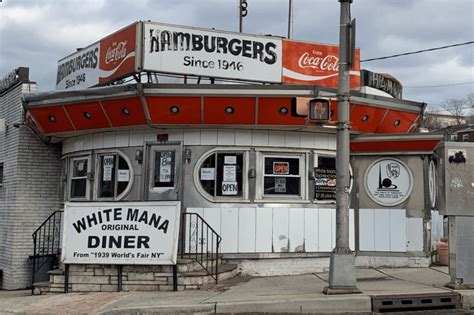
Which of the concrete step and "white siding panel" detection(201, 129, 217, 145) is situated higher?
"white siding panel" detection(201, 129, 217, 145)

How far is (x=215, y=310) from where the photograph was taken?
794 cm

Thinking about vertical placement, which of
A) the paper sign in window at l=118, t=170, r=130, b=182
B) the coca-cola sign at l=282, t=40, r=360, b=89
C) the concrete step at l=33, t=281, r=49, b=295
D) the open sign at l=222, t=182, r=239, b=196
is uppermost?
the coca-cola sign at l=282, t=40, r=360, b=89

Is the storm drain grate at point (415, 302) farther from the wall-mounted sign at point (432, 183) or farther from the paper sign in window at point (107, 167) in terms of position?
the paper sign in window at point (107, 167)

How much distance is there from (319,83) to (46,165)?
6.71 meters

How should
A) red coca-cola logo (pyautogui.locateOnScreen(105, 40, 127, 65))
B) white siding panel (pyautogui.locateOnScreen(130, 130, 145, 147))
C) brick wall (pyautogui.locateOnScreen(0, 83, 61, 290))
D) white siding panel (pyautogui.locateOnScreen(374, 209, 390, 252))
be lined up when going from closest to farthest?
1. red coca-cola logo (pyautogui.locateOnScreen(105, 40, 127, 65))
2. white siding panel (pyautogui.locateOnScreen(130, 130, 145, 147))
3. white siding panel (pyautogui.locateOnScreen(374, 209, 390, 252))
4. brick wall (pyautogui.locateOnScreen(0, 83, 61, 290))

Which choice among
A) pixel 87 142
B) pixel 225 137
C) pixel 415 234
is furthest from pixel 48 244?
pixel 415 234

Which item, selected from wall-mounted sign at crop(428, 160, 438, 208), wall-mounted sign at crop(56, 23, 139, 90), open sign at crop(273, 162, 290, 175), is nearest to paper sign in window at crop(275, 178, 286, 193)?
open sign at crop(273, 162, 290, 175)

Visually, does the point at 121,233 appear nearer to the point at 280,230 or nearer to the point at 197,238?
the point at 197,238

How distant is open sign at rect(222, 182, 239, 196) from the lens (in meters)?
10.9

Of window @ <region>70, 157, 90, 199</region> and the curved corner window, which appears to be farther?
window @ <region>70, 157, 90, 199</region>

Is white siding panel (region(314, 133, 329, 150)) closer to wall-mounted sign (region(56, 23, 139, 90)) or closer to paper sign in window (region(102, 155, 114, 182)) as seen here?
wall-mounted sign (region(56, 23, 139, 90))

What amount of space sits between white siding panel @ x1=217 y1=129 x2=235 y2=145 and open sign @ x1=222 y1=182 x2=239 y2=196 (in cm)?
83

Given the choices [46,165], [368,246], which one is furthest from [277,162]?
[46,165]

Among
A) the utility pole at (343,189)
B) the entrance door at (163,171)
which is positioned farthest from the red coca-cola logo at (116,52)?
the utility pole at (343,189)
